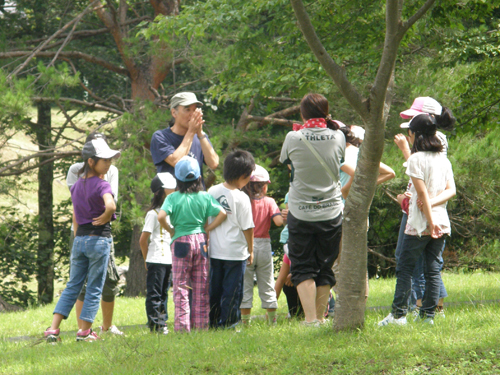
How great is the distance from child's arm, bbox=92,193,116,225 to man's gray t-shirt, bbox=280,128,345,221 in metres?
1.69

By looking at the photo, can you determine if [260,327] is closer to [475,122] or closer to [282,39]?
[475,122]

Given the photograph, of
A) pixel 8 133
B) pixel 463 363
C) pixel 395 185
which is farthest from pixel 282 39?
pixel 463 363

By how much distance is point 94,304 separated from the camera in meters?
5.18

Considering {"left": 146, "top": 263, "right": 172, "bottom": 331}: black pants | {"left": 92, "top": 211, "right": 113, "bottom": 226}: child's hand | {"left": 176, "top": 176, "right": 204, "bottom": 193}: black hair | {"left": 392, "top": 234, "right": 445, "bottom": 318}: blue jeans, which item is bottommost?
{"left": 146, "top": 263, "right": 172, "bottom": 331}: black pants

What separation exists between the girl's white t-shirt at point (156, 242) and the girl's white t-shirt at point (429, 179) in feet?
7.72

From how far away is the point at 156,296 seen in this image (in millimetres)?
5504

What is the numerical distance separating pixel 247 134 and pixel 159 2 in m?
3.76

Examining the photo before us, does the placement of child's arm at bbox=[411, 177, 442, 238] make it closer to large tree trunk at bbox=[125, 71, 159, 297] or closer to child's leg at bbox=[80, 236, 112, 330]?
child's leg at bbox=[80, 236, 112, 330]

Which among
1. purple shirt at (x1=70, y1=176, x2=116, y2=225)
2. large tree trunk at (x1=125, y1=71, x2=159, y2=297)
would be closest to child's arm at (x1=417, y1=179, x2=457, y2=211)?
purple shirt at (x1=70, y1=176, x2=116, y2=225)

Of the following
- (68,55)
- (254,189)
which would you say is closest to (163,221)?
(254,189)

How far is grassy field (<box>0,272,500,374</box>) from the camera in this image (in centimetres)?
359

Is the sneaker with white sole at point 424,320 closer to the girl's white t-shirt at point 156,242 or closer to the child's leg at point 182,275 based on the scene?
the child's leg at point 182,275

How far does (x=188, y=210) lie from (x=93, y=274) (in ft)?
3.65

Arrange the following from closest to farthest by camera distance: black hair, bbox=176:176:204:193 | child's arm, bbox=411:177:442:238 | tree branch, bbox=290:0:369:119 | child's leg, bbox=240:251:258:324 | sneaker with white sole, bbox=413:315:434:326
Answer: tree branch, bbox=290:0:369:119
sneaker with white sole, bbox=413:315:434:326
child's arm, bbox=411:177:442:238
black hair, bbox=176:176:204:193
child's leg, bbox=240:251:258:324
